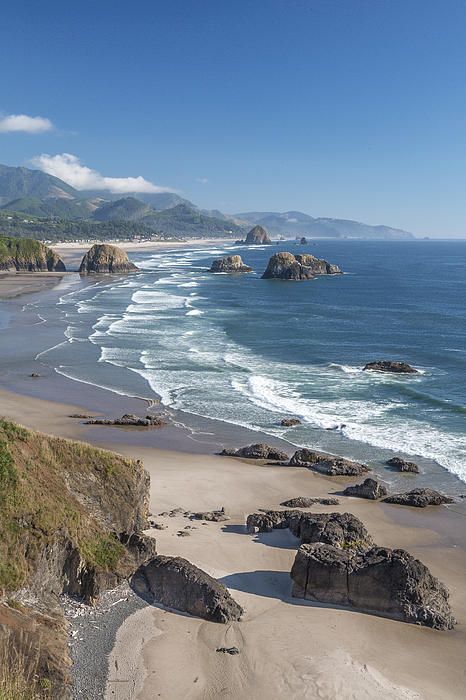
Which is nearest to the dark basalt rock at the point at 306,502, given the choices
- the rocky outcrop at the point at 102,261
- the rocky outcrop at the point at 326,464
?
the rocky outcrop at the point at 326,464

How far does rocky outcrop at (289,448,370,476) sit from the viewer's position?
31031 mm

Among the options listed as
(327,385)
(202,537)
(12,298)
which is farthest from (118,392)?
(12,298)

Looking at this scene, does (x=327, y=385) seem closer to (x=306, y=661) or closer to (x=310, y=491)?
(x=310, y=491)

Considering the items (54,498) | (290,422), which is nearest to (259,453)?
(290,422)

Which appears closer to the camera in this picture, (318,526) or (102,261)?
(318,526)

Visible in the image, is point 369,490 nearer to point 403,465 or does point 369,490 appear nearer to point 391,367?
point 403,465

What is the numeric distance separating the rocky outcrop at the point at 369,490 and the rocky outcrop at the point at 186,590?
11.2 m

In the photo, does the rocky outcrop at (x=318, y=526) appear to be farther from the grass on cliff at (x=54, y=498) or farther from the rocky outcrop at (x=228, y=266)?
the rocky outcrop at (x=228, y=266)

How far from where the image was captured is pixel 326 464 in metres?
31.5

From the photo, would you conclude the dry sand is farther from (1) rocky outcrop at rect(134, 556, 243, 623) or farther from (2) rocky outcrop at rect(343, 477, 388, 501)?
(2) rocky outcrop at rect(343, 477, 388, 501)

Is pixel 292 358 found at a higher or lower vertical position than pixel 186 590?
higher

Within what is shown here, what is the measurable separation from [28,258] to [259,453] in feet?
381

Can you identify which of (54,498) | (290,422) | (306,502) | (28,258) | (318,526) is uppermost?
(28,258)

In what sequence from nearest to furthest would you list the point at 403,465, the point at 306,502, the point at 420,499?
1. the point at 306,502
2. the point at 420,499
3. the point at 403,465
